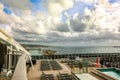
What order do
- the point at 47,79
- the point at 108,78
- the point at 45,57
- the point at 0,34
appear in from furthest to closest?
the point at 45,57, the point at 108,78, the point at 47,79, the point at 0,34

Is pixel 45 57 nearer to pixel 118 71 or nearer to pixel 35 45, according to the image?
pixel 118 71

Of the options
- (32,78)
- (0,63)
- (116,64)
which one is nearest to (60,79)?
(32,78)

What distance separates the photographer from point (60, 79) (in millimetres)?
10594

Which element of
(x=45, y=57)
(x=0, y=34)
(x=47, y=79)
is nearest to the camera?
(x=0, y=34)

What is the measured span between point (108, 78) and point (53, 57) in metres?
16.7

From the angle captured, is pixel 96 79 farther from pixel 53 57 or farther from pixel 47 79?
pixel 53 57

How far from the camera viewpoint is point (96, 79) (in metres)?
11.6

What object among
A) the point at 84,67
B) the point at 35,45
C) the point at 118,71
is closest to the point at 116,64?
the point at 118,71

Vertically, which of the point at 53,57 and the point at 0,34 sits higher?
the point at 0,34

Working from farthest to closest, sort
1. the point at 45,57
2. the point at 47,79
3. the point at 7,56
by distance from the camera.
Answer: the point at 45,57 < the point at 7,56 < the point at 47,79

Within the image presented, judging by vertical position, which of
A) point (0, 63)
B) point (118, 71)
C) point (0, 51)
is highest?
point (0, 51)

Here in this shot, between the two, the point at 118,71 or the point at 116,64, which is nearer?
the point at 118,71

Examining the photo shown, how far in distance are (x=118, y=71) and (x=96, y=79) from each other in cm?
531

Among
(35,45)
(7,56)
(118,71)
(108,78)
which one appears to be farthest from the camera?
(35,45)
